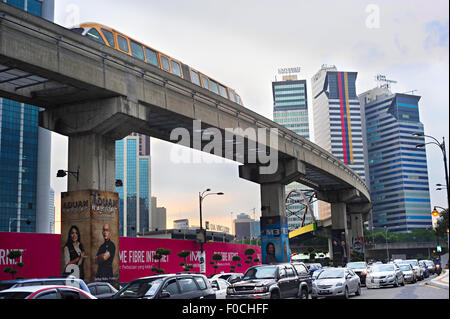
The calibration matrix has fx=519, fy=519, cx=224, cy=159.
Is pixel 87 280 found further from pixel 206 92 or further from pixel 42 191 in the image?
pixel 42 191

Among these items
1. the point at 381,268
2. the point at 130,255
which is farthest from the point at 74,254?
the point at 381,268

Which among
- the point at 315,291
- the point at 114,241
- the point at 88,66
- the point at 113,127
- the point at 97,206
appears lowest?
the point at 315,291

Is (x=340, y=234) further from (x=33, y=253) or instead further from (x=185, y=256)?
(x=33, y=253)

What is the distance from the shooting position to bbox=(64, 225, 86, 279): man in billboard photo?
2672 centimetres

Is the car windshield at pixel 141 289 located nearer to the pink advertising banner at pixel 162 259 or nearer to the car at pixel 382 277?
the car at pixel 382 277

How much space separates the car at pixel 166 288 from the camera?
49.3 feet

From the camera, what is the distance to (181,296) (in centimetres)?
1567

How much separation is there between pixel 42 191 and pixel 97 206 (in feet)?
415

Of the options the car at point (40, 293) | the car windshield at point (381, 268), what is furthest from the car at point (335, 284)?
the car at point (40, 293)

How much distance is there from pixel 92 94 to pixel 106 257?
28.1 ft

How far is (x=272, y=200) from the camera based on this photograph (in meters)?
49.2
